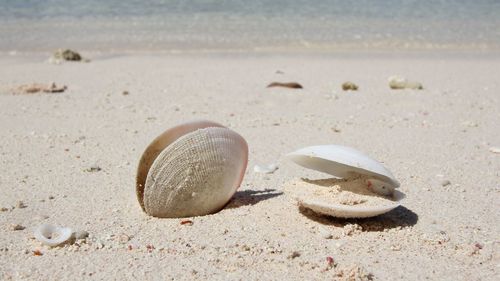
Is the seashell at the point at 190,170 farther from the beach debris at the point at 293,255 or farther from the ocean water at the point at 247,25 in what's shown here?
the ocean water at the point at 247,25

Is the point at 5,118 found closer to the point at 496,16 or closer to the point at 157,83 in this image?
the point at 157,83

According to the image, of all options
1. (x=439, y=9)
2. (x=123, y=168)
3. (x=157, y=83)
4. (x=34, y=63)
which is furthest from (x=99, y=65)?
(x=439, y=9)

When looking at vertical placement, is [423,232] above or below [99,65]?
above

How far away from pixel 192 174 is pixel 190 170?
3cm

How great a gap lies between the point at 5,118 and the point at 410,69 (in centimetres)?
604

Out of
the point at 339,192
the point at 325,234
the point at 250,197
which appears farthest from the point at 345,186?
the point at 250,197

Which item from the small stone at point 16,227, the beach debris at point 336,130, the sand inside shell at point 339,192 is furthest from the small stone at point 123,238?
the beach debris at point 336,130

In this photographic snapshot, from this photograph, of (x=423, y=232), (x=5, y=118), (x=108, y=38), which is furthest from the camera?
(x=108, y=38)

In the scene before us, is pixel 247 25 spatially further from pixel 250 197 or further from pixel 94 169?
pixel 250 197

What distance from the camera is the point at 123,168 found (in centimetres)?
456

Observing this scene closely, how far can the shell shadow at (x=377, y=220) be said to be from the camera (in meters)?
3.37

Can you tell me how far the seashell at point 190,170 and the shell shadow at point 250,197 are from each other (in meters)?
0.12

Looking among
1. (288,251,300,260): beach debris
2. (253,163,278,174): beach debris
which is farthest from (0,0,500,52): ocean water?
(288,251,300,260): beach debris

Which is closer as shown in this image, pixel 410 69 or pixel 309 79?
pixel 309 79
